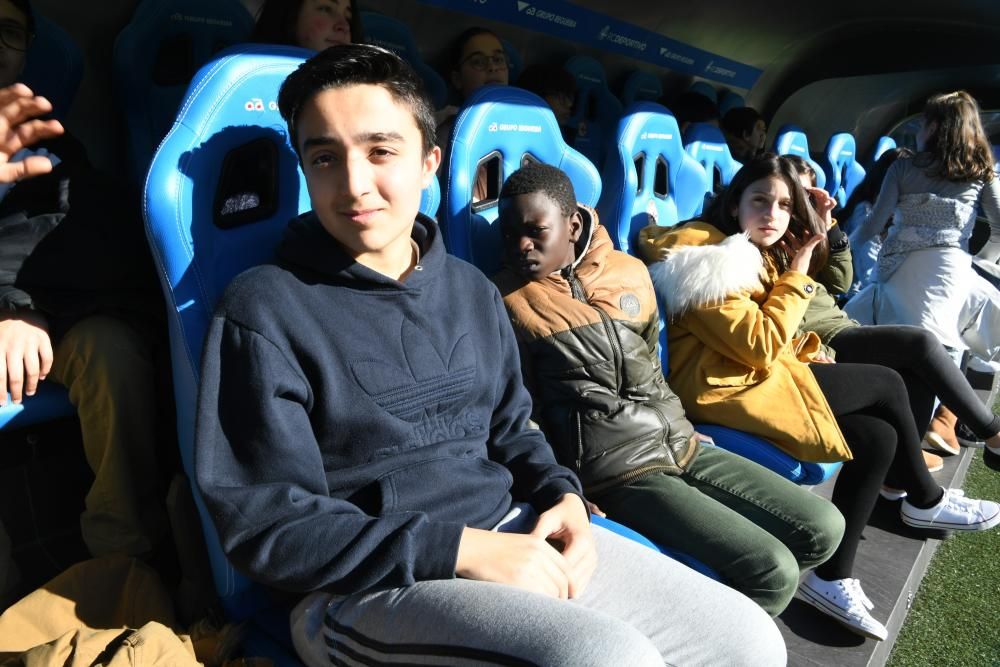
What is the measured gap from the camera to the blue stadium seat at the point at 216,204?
4.15 feet

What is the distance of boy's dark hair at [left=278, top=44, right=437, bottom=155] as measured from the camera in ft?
4.01

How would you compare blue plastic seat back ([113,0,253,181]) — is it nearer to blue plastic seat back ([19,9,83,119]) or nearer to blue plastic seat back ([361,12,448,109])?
blue plastic seat back ([19,9,83,119])

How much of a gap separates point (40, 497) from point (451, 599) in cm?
115

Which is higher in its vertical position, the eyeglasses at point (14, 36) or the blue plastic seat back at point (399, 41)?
the blue plastic seat back at point (399, 41)

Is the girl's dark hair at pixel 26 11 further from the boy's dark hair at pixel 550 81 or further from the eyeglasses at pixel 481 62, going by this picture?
the boy's dark hair at pixel 550 81

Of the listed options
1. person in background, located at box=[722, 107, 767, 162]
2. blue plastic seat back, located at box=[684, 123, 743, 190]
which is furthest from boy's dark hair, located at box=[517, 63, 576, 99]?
person in background, located at box=[722, 107, 767, 162]

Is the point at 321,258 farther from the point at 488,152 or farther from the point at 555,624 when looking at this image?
the point at 488,152

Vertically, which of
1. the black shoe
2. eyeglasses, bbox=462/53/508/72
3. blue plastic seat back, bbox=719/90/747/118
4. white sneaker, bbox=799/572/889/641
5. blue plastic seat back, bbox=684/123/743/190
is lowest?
white sneaker, bbox=799/572/889/641

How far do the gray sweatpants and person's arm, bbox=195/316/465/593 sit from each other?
0.06 m

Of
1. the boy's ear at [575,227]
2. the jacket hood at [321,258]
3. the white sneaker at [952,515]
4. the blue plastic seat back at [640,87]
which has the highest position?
the blue plastic seat back at [640,87]

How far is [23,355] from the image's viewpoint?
141 cm

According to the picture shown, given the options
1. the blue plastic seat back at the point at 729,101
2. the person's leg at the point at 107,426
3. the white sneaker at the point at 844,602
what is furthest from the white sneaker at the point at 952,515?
the blue plastic seat back at the point at 729,101

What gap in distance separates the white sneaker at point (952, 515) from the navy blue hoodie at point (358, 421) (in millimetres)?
1863

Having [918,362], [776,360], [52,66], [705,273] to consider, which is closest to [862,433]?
[776,360]
